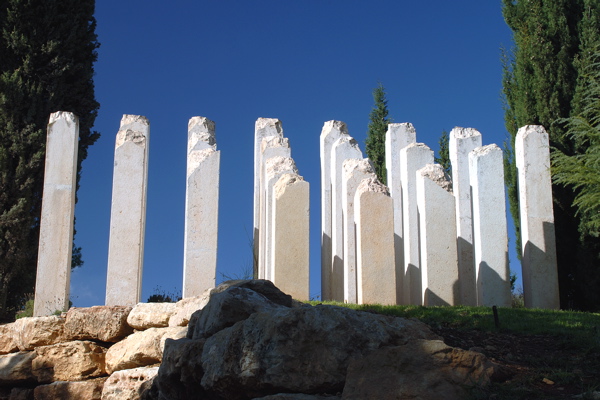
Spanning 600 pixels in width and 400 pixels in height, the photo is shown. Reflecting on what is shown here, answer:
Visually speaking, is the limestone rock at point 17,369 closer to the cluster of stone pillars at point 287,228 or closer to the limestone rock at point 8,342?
the limestone rock at point 8,342

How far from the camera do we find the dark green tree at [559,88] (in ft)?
51.9

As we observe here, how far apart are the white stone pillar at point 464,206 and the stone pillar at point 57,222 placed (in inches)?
282

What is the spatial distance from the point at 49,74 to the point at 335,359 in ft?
43.6

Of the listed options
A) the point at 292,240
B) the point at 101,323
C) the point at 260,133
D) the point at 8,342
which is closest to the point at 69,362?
the point at 101,323

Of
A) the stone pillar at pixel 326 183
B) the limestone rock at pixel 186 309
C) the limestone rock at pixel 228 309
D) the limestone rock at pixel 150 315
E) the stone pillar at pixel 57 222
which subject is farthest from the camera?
the stone pillar at pixel 326 183

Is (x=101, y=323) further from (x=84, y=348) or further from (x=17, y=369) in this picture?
(x=17, y=369)

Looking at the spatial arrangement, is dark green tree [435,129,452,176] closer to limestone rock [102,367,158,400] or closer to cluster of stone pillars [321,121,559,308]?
cluster of stone pillars [321,121,559,308]

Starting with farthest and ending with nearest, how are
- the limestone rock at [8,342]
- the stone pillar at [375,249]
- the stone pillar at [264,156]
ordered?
1. the stone pillar at [264,156]
2. the stone pillar at [375,249]
3. the limestone rock at [8,342]

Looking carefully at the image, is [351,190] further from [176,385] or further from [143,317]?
[176,385]

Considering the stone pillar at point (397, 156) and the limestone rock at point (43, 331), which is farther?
the stone pillar at point (397, 156)

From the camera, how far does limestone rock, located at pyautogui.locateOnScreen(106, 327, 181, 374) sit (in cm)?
1053

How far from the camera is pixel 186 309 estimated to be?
34.5 ft

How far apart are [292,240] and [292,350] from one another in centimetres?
617

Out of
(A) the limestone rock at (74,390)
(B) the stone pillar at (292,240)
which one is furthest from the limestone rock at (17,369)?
(B) the stone pillar at (292,240)
